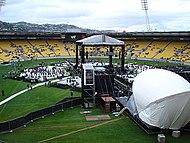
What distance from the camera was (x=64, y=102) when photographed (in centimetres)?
3155

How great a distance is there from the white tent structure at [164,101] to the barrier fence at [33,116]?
9636 mm

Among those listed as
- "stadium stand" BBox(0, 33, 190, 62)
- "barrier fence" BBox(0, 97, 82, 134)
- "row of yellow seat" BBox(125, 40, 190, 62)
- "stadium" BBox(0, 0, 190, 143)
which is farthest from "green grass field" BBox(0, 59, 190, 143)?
"row of yellow seat" BBox(125, 40, 190, 62)

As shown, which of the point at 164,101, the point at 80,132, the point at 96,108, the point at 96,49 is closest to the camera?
the point at 164,101

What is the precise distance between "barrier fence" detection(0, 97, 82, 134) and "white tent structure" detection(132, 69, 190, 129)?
9.64 metres

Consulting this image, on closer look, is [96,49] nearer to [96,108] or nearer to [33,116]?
[96,108]

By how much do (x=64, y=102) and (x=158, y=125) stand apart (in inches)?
476

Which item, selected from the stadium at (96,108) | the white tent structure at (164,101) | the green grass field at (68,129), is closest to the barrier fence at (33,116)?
the stadium at (96,108)

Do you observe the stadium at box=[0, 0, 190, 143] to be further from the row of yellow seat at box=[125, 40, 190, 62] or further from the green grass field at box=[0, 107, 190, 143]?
the row of yellow seat at box=[125, 40, 190, 62]

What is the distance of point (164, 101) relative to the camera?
22375mm

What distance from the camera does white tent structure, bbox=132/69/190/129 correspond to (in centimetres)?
2227

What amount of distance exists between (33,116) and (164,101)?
1253cm

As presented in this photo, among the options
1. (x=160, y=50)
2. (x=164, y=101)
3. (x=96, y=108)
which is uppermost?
(x=160, y=50)

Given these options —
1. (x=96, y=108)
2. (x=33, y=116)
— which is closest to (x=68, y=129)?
(x=33, y=116)

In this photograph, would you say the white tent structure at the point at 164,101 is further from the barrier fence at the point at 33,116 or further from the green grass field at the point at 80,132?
the barrier fence at the point at 33,116
